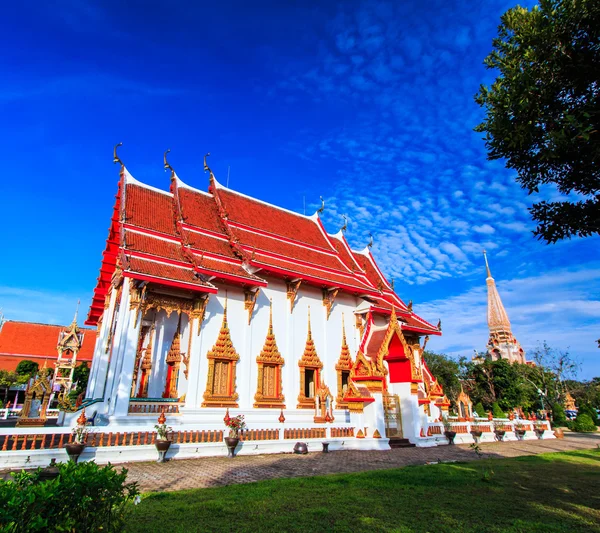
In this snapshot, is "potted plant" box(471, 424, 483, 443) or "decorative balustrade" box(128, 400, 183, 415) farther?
"potted plant" box(471, 424, 483, 443)

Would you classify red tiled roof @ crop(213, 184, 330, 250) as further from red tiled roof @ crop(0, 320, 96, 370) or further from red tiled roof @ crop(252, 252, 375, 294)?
red tiled roof @ crop(0, 320, 96, 370)

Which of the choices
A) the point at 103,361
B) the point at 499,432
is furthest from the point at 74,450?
the point at 499,432

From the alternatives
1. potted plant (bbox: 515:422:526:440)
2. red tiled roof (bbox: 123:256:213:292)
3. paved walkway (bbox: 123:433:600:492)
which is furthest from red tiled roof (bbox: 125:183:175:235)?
potted plant (bbox: 515:422:526:440)

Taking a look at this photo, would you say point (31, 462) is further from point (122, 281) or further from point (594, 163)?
point (594, 163)

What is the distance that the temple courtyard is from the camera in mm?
4086

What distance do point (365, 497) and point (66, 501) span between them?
12.9 feet

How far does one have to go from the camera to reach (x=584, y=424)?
24.3 meters

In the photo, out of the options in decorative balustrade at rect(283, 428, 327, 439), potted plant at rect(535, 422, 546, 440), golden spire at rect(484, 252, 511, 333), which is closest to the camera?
decorative balustrade at rect(283, 428, 327, 439)

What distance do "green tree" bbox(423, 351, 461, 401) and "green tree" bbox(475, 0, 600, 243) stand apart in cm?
3775

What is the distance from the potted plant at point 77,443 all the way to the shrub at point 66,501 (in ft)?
18.2

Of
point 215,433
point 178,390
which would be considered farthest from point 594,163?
point 178,390

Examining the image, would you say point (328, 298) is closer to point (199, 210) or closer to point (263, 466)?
point (199, 210)

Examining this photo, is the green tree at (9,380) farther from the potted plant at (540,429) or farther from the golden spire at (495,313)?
the golden spire at (495,313)

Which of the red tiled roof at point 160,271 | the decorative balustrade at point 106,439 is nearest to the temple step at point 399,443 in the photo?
the decorative balustrade at point 106,439
